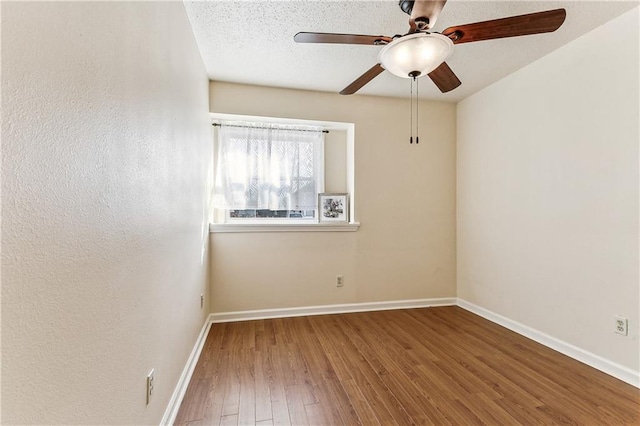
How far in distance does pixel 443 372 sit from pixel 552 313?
1168mm

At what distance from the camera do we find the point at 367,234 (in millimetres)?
3301

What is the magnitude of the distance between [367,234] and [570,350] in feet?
6.37

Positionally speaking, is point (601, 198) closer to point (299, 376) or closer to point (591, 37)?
point (591, 37)

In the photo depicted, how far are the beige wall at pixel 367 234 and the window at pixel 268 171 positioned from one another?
23cm

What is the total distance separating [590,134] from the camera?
2.13 meters

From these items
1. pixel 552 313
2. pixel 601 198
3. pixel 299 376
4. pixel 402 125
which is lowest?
pixel 299 376

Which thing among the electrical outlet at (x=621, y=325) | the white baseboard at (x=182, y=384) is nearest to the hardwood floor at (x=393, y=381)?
the white baseboard at (x=182, y=384)

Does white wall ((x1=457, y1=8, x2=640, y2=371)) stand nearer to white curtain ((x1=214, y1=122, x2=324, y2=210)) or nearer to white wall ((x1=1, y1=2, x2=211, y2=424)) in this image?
white curtain ((x1=214, y1=122, x2=324, y2=210))

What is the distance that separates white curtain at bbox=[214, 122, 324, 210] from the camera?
3.09m

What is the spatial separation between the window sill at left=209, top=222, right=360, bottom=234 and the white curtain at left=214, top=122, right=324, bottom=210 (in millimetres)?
244

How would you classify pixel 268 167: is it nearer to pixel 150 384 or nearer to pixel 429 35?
pixel 429 35

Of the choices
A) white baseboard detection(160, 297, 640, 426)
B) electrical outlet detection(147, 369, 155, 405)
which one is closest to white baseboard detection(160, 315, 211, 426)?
white baseboard detection(160, 297, 640, 426)

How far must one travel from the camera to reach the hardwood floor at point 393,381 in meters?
1.58

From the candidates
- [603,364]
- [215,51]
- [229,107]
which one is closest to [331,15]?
[215,51]
